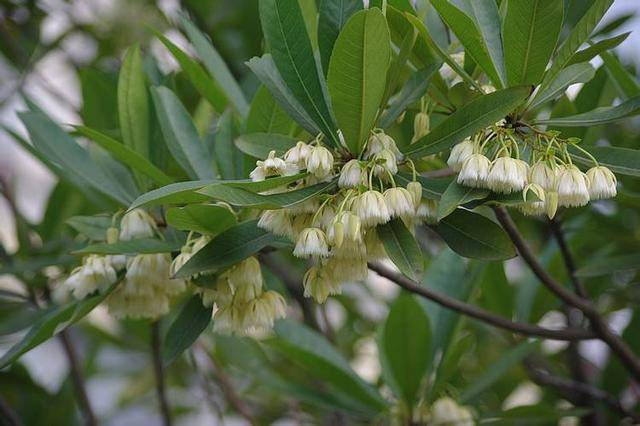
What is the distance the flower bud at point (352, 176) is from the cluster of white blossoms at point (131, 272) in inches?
14.0

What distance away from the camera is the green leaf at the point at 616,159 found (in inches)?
40.8

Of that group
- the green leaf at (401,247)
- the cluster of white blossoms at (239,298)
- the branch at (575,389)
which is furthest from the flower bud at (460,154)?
the branch at (575,389)

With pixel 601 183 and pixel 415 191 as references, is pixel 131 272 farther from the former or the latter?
pixel 601 183

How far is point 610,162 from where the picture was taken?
106 cm

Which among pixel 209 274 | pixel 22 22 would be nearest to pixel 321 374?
pixel 209 274

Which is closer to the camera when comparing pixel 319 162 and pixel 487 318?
pixel 319 162

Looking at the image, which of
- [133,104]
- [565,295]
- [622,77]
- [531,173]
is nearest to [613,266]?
[565,295]

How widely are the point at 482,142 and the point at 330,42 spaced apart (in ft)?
0.78

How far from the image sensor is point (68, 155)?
139 centimetres

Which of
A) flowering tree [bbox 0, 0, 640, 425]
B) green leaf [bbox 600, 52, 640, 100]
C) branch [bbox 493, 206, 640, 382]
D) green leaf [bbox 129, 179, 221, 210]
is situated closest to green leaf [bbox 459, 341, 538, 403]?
flowering tree [bbox 0, 0, 640, 425]

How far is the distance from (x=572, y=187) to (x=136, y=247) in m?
0.59

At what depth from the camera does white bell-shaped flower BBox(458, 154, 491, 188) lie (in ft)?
3.00

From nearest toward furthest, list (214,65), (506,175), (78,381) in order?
1. (506,175)
2. (214,65)
3. (78,381)

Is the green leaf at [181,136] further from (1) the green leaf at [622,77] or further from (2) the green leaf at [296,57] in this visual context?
(1) the green leaf at [622,77]
